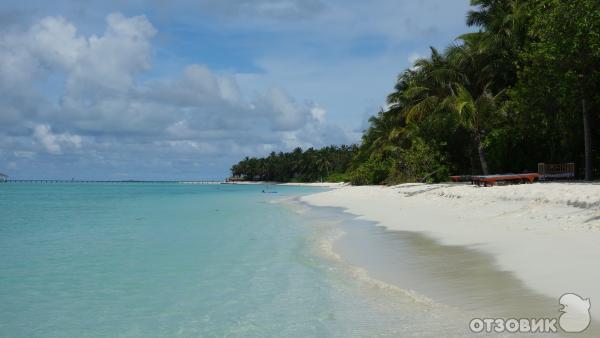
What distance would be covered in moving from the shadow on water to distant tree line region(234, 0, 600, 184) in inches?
473

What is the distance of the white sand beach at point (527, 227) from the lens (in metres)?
7.03

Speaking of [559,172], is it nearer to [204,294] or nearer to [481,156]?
[481,156]

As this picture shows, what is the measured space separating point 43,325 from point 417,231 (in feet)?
33.3

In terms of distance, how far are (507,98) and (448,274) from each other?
2696 centimetres

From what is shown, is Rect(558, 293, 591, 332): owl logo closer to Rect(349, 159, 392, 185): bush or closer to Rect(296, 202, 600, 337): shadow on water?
Rect(296, 202, 600, 337): shadow on water

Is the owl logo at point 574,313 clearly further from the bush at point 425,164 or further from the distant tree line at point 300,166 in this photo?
the distant tree line at point 300,166

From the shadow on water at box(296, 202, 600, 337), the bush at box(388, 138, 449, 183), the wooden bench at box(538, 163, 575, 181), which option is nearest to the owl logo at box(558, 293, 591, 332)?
the shadow on water at box(296, 202, 600, 337)

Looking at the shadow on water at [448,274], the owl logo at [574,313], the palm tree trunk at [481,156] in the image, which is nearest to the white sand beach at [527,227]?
the owl logo at [574,313]

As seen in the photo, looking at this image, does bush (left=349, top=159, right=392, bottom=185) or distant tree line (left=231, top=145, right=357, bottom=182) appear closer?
bush (left=349, top=159, right=392, bottom=185)

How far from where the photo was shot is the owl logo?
4.98 metres

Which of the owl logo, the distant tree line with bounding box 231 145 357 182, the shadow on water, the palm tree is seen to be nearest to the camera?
the owl logo

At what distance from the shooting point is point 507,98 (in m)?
31.8

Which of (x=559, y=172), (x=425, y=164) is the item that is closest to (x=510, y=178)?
(x=559, y=172)

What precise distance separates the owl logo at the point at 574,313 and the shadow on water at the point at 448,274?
8cm
